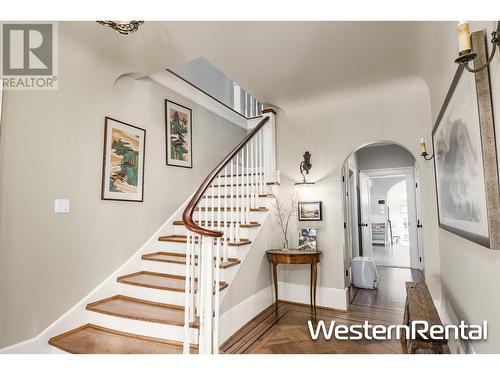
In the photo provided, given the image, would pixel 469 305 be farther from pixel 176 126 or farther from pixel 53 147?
pixel 176 126

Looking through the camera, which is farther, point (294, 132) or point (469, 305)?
point (294, 132)

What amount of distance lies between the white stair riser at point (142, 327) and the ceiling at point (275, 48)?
2437 mm

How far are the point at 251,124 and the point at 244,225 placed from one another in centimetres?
292

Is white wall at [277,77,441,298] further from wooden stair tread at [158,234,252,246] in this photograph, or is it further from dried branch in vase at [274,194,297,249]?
wooden stair tread at [158,234,252,246]

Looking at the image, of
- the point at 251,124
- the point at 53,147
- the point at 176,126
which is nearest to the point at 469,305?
the point at 53,147

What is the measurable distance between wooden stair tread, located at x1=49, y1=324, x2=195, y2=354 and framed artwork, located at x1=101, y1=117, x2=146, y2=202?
4.04 ft

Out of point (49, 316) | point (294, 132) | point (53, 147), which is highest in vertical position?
point (294, 132)

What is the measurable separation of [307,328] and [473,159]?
238 centimetres

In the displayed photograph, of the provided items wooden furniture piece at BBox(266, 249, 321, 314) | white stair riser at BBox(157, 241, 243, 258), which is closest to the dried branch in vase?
wooden furniture piece at BBox(266, 249, 321, 314)

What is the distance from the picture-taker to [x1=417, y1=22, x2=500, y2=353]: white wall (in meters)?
1.20

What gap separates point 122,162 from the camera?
3.03 meters

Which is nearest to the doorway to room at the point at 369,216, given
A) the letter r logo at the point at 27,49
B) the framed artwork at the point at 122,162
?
the framed artwork at the point at 122,162

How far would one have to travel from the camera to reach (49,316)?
2307 millimetres

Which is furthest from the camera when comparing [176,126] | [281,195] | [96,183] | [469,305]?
[281,195]
